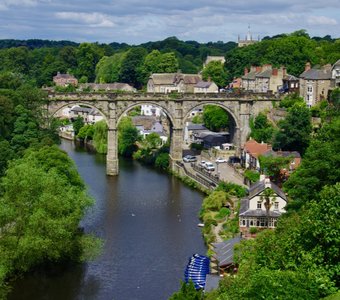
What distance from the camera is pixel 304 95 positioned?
257 ft

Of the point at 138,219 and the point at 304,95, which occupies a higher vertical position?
the point at 304,95

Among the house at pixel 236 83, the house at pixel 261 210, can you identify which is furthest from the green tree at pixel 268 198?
the house at pixel 236 83

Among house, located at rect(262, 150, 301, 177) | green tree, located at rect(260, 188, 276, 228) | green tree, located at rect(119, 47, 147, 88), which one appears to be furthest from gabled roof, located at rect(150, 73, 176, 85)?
green tree, located at rect(260, 188, 276, 228)

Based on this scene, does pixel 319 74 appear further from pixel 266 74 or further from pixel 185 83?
pixel 185 83

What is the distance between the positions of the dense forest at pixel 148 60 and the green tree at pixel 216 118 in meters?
13.6

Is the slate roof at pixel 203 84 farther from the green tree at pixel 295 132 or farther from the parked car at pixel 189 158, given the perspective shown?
the green tree at pixel 295 132

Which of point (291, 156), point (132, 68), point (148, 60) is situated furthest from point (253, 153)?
point (132, 68)

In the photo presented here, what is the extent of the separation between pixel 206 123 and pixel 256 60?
23148 mm

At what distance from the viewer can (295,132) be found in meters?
65.2

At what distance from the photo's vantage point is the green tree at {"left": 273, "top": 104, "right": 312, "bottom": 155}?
214 feet

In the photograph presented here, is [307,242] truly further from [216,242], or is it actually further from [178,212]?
[178,212]

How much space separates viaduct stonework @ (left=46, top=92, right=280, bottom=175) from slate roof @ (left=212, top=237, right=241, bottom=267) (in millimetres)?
32647

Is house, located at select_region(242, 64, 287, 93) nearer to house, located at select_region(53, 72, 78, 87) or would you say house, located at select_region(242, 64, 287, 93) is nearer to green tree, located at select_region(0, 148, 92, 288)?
green tree, located at select_region(0, 148, 92, 288)

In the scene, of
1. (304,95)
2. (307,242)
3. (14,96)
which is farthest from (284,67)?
(307,242)
